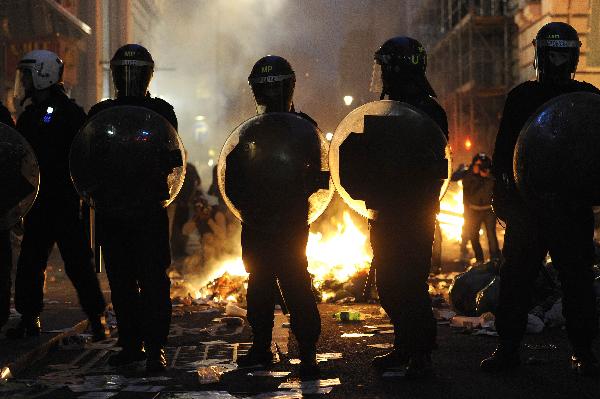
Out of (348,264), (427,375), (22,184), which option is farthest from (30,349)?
(348,264)

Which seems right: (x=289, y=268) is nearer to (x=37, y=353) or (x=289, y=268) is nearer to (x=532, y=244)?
(x=532, y=244)

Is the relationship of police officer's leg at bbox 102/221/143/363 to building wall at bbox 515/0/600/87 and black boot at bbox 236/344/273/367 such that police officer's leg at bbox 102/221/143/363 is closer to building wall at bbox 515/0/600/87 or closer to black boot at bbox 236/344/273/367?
black boot at bbox 236/344/273/367

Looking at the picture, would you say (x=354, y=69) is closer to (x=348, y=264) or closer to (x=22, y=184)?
(x=348, y=264)

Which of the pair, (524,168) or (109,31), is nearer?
(524,168)

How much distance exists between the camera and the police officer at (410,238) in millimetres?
5379

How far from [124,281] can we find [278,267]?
3.46ft

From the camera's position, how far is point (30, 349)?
626cm

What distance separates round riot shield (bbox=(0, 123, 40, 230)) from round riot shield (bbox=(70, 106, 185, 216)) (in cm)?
82

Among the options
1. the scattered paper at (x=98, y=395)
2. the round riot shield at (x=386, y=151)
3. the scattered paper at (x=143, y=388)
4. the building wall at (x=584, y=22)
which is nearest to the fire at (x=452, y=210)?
the building wall at (x=584, y=22)

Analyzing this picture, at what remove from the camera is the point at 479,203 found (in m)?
15.2

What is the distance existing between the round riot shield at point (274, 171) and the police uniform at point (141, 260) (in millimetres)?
550

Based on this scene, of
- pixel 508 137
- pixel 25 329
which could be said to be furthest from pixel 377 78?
pixel 25 329

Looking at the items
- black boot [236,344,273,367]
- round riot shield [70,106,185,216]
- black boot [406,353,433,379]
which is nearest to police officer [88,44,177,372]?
round riot shield [70,106,185,216]

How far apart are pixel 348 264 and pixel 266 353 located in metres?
5.98
